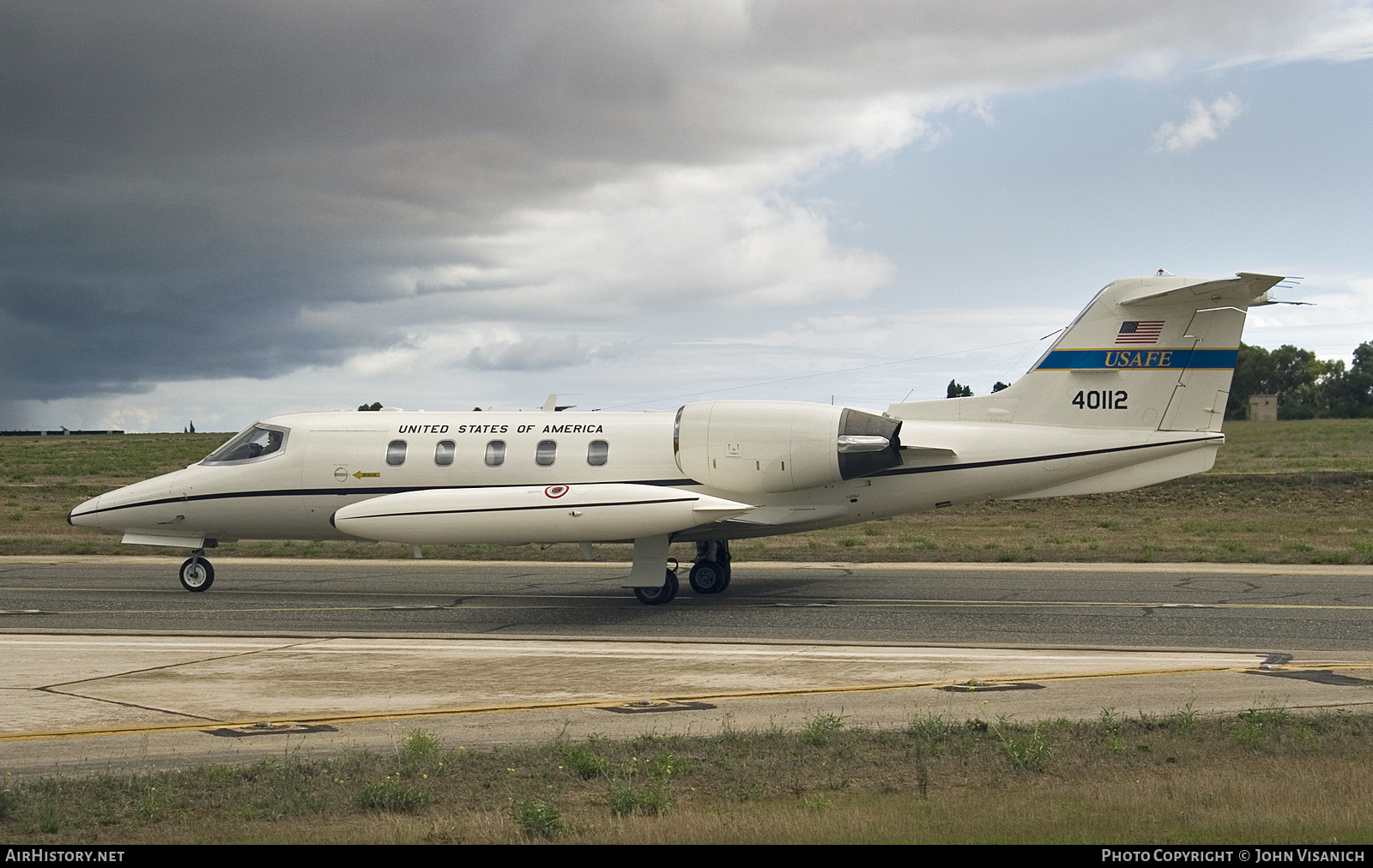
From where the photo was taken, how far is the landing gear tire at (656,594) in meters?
20.6

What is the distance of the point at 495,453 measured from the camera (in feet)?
70.6

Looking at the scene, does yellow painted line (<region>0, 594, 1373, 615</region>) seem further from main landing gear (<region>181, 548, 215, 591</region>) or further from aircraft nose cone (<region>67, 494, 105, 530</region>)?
aircraft nose cone (<region>67, 494, 105, 530</region>)

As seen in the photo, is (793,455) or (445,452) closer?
(793,455)

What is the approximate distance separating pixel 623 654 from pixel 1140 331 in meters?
10.2

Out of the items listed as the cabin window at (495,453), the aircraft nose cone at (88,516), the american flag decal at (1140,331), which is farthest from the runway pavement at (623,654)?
the american flag decal at (1140,331)

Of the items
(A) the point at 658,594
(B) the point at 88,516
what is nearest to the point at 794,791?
(A) the point at 658,594

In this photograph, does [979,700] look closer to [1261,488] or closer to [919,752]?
[919,752]

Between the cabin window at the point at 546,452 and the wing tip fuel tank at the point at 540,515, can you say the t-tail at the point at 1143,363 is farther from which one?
the cabin window at the point at 546,452

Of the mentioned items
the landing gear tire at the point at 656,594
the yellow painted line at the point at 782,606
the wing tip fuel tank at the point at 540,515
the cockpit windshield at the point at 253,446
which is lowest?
the yellow painted line at the point at 782,606

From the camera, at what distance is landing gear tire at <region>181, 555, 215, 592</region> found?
22938mm

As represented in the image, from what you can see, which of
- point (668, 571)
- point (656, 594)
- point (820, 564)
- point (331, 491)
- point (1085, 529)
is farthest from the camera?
point (1085, 529)

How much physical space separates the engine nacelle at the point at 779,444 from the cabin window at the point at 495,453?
303 centimetres

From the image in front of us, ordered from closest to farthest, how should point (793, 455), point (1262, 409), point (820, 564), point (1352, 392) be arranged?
point (793, 455) → point (820, 564) → point (1262, 409) → point (1352, 392)

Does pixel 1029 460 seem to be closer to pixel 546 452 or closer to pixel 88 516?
pixel 546 452
